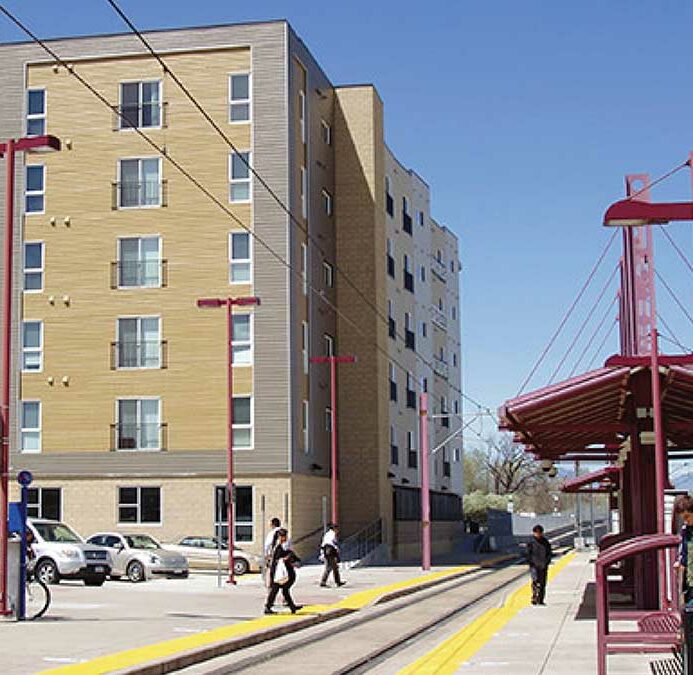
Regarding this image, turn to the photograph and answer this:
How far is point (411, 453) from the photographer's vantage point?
7175 cm

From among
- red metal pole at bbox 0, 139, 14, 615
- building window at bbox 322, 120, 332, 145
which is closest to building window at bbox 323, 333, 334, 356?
building window at bbox 322, 120, 332, 145

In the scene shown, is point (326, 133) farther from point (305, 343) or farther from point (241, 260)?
point (305, 343)

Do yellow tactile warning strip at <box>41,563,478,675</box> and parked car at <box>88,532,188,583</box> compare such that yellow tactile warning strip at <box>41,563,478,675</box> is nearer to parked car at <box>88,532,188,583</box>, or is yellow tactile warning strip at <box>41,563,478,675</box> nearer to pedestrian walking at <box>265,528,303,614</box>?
pedestrian walking at <box>265,528,303,614</box>

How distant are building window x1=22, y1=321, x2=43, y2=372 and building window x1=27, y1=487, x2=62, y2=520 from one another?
15.3 ft

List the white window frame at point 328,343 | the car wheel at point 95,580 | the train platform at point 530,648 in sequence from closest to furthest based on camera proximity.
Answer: the train platform at point 530,648, the car wheel at point 95,580, the white window frame at point 328,343

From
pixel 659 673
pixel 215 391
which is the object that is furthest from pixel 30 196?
pixel 659 673

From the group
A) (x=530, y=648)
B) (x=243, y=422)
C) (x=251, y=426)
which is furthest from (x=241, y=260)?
(x=530, y=648)

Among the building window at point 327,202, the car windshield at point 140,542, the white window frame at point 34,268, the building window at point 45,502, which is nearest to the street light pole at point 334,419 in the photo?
the building window at point 327,202

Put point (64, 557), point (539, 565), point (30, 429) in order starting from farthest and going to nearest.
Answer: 1. point (30, 429)
2. point (64, 557)
3. point (539, 565)

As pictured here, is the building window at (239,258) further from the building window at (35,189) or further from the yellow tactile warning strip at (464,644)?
the yellow tactile warning strip at (464,644)

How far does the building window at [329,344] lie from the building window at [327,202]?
5374 millimetres

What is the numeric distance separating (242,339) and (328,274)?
345 inches

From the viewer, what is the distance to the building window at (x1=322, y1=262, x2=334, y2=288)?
5812 centimetres

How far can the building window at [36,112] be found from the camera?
54031mm
